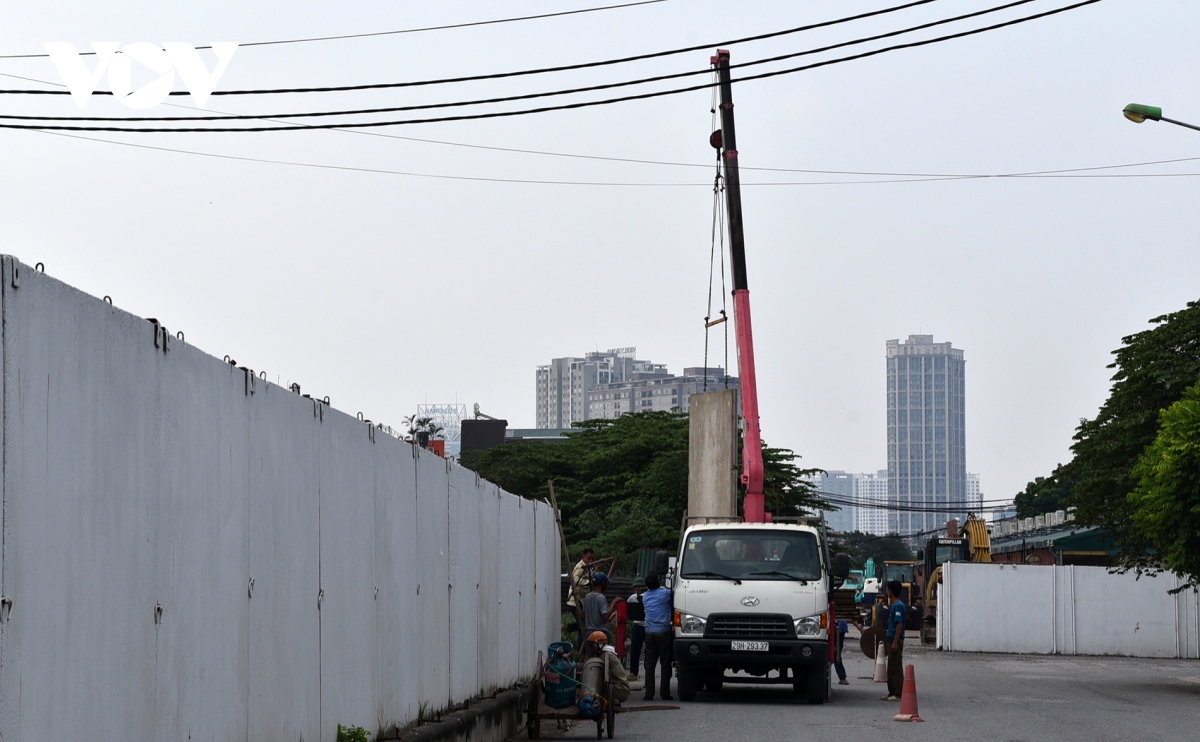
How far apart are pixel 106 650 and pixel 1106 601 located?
3567 cm

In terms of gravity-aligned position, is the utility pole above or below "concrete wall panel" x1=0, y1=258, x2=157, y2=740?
above

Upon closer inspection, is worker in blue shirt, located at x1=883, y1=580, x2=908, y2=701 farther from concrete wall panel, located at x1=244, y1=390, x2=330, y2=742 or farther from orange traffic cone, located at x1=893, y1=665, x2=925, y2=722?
concrete wall panel, located at x1=244, y1=390, x2=330, y2=742

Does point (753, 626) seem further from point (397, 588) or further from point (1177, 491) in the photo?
point (397, 588)

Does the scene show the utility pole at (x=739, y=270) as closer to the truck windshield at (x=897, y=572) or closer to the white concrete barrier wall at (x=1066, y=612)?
the white concrete barrier wall at (x=1066, y=612)

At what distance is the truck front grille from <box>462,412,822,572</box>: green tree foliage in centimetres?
2744

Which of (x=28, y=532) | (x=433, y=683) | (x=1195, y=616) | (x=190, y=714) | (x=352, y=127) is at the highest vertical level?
(x=352, y=127)

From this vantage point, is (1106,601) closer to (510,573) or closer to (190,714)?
(510,573)

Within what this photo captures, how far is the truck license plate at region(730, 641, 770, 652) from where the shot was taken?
18328mm

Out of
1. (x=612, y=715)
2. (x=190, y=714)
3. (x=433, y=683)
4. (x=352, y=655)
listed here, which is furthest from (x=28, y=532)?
(x=612, y=715)

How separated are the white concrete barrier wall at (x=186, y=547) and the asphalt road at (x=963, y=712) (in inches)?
225

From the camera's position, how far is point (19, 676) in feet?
14.3

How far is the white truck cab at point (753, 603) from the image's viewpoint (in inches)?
727

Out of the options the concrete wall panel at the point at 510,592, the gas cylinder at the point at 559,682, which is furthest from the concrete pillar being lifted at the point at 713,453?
the gas cylinder at the point at 559,682

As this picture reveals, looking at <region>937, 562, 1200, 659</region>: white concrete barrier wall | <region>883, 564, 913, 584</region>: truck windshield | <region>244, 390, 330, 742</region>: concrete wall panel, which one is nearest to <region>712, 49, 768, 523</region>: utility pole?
<region>937, 562, 1200, 659</region>: white concrete barrier wall
